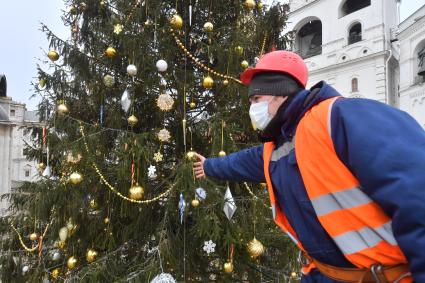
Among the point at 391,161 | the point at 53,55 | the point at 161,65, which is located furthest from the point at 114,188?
the point at 391,161

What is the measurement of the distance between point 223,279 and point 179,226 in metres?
0.72

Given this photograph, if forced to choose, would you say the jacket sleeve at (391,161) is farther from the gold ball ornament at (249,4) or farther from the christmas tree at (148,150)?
the gold ball ornament at (249,4)

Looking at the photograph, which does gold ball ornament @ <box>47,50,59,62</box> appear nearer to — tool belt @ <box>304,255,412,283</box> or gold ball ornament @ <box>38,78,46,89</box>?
gold ball ornament @ <box>38,78,46,89</box>

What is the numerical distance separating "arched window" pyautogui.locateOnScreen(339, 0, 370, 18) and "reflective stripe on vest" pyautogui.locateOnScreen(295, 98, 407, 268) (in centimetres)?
2276

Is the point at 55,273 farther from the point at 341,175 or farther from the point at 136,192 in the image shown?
the point at 341,175

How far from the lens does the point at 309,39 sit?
24531 millimetres

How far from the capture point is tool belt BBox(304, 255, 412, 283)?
1451 mm

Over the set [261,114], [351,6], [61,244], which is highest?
[351,6]


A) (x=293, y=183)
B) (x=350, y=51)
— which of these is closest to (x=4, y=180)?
(x=350, y=51)

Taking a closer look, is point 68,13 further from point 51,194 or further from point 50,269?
point 50,269

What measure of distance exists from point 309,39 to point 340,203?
80.2ft

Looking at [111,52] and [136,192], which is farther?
[111,52]

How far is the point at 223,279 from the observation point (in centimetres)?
435

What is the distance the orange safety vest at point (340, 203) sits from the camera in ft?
4.75
